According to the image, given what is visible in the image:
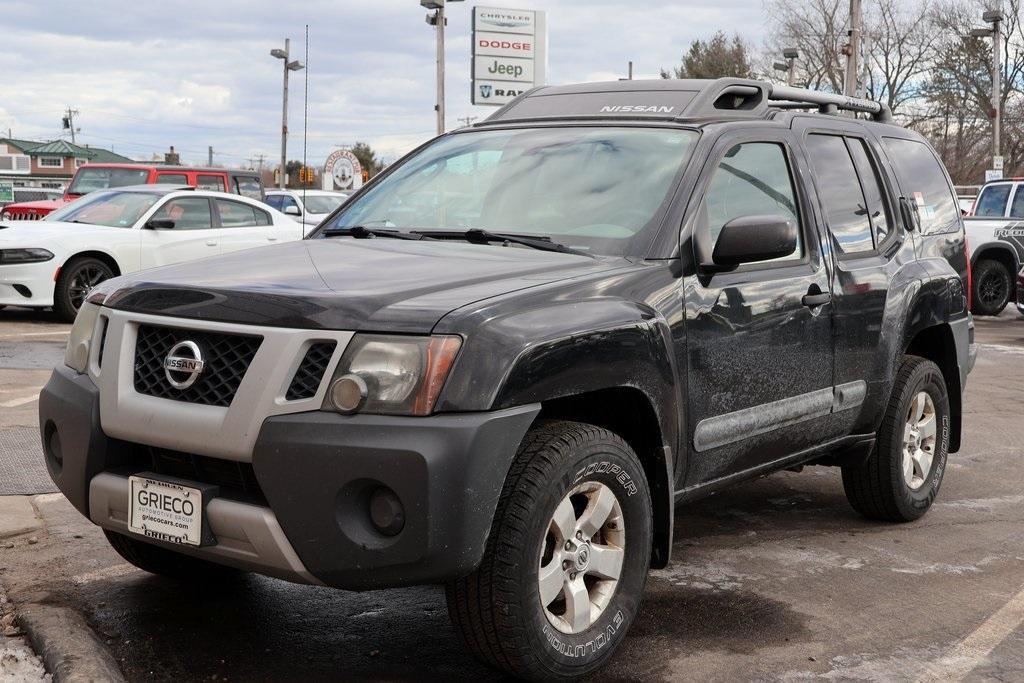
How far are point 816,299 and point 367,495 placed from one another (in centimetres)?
224

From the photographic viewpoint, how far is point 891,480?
217 inches

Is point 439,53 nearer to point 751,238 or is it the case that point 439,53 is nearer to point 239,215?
point 239,215

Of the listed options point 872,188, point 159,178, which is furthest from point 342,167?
point 872,188

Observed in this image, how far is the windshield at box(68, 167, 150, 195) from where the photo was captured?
1975cm

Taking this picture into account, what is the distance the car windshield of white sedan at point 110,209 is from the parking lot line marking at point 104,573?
373 inches

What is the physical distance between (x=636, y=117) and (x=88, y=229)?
384 inches

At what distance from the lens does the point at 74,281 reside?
42.7 feet

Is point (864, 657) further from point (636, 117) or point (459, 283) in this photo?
point (636, 117)

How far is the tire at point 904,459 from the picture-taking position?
5.46 meters

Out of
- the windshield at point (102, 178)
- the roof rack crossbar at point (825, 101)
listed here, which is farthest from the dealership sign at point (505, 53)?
the roof rack crossbar at point (825, 101)

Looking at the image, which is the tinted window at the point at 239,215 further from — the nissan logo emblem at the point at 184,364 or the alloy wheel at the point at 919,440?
the nissan logo emblem at the point at 184,364

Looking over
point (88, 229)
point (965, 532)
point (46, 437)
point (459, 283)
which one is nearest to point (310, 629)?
point (46, 437)

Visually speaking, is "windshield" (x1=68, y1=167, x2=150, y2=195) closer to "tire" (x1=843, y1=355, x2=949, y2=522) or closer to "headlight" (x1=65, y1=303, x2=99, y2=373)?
"tire" (x1=843, y1=355, x2=949, y2=522)

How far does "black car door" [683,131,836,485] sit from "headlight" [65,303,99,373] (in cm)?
192
